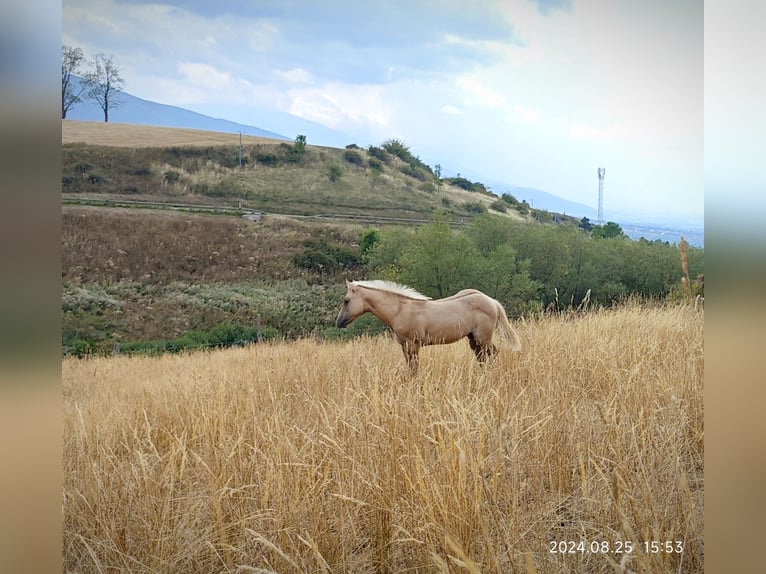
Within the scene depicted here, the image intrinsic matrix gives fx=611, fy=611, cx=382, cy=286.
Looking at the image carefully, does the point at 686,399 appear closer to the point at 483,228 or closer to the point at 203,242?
the point at 483,228

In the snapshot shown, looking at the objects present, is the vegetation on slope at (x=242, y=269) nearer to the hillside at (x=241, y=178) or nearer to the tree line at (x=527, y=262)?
the tree line at (x=527, y=262)

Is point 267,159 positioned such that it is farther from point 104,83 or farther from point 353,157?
point 104,83

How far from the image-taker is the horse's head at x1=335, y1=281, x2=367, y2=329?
13.0ft

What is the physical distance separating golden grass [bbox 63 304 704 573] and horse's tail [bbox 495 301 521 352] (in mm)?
321

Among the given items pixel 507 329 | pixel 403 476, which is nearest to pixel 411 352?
pixel 507 329

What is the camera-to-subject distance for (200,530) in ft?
8.21

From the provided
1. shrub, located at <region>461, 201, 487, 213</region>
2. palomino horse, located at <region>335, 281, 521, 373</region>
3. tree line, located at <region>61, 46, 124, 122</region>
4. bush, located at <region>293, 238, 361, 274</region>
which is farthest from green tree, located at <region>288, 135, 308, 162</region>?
shrub, located at <region>461, 201, 487, 213</region>

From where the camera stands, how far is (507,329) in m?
4.03

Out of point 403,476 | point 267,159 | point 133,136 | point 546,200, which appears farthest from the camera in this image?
point 133,136

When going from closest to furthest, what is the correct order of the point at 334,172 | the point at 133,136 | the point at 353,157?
the point at 353,157
the point at 334,172
the point at 133,136

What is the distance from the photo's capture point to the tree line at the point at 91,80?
454 centimetres

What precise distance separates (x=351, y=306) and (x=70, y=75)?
9.68 feet

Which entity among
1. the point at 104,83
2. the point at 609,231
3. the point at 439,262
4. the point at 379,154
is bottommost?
the point at 439,262
